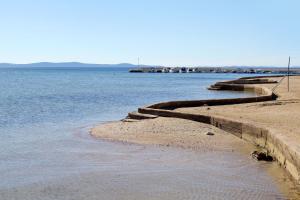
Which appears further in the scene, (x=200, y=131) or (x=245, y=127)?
(x=200, y=131)

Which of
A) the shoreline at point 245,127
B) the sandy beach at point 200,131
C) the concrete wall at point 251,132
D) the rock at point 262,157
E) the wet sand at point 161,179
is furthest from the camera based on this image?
the sandy beach at point 200,131

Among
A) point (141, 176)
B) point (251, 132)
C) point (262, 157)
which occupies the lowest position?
point (141, 176)

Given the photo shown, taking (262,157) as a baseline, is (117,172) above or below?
below

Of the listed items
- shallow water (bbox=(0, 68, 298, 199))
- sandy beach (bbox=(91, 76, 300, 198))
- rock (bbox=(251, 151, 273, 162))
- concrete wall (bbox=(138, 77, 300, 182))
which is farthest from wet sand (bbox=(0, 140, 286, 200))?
sandy beach (bbox=(91, 76, 300, 198))

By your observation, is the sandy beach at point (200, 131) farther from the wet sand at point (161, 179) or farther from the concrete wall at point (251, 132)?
the wet sand at point (161, 179)

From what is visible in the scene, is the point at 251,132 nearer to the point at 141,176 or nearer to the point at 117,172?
the point at 141,176

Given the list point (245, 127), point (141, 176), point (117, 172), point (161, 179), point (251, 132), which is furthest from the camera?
point (245, 127)

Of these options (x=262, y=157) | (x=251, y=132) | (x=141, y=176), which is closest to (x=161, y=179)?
(x=141, y=176)

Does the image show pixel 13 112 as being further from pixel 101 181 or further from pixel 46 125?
pixel 101 181

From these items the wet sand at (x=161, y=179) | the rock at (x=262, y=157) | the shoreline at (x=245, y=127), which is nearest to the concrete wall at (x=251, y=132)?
the shoreline at (x=245, y=127)

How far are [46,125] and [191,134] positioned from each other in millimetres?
7418

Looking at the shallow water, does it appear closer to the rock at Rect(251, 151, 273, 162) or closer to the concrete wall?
the rock at Rect(251, 151, 273, 162)

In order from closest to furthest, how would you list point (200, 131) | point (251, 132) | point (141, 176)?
1. point (141, 176)
2. point (251, 132)
3. point (200, 131)

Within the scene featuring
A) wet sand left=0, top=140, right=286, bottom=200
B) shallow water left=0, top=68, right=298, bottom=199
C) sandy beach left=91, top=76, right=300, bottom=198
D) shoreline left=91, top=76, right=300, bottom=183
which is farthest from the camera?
sandy beach left=91, top=76, right=300, bottom=198
